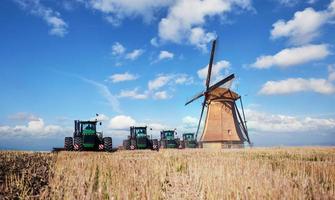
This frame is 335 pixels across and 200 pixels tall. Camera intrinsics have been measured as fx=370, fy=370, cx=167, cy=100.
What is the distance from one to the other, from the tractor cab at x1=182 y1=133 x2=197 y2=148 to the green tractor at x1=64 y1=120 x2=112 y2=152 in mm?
19509

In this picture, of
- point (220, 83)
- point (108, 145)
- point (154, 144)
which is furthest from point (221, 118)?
point (108, 145)

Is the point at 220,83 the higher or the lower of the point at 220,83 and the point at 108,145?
the higher

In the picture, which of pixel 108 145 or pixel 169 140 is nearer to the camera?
pixel 108 145

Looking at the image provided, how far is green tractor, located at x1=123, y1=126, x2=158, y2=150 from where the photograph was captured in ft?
117

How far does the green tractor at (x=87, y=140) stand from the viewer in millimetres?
29625

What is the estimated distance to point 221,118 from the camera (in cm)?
4591

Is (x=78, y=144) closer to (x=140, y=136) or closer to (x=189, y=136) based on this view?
(x=140, y=136)

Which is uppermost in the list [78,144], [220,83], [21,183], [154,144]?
[220,83]

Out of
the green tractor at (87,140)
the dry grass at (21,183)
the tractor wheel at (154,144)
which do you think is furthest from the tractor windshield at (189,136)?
the dry grass at (21,183)

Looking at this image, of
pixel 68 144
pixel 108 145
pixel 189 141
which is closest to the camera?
pixel 108 145

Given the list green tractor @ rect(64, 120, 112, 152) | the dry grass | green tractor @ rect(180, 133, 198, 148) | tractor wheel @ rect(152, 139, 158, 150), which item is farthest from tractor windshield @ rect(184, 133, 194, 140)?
the dry grass

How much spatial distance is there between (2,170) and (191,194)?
539cm

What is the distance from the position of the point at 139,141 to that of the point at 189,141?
51.0 ft

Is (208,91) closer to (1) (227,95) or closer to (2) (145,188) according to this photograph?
(1) (227,95)
